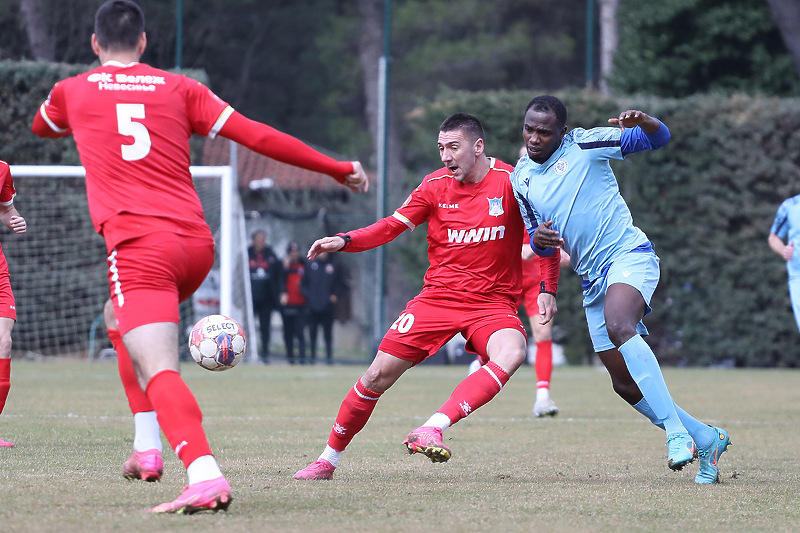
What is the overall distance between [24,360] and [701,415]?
12004 mm

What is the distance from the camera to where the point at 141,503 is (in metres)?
4.72

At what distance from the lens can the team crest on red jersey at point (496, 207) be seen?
620cm

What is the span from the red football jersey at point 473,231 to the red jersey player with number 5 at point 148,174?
159 centimetres

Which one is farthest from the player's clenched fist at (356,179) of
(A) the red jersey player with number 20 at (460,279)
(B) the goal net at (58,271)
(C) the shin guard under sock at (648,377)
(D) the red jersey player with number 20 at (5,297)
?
(B) the goal net at (58,271)

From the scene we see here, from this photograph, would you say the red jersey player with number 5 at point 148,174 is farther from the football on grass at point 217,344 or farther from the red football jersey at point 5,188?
the red football jersey at point 5,188

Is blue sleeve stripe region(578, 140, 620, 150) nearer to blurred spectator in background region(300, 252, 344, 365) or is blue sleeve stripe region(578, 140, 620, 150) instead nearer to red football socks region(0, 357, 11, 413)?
red football socks region(0, 357, 11, 413)

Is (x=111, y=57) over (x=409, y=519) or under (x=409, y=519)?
over

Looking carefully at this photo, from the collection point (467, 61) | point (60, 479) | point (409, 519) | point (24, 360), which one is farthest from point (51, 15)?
point (409, 519)

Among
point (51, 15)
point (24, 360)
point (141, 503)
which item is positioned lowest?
point (24, 360)

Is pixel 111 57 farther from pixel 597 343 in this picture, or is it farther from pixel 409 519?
pixel 597 343

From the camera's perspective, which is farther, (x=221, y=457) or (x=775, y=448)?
(x=775, y=448)

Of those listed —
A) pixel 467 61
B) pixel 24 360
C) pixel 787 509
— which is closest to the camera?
pixel 787 509

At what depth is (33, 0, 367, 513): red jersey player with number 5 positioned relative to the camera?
4.45m

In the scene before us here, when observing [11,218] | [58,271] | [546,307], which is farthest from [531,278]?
[58,271]
